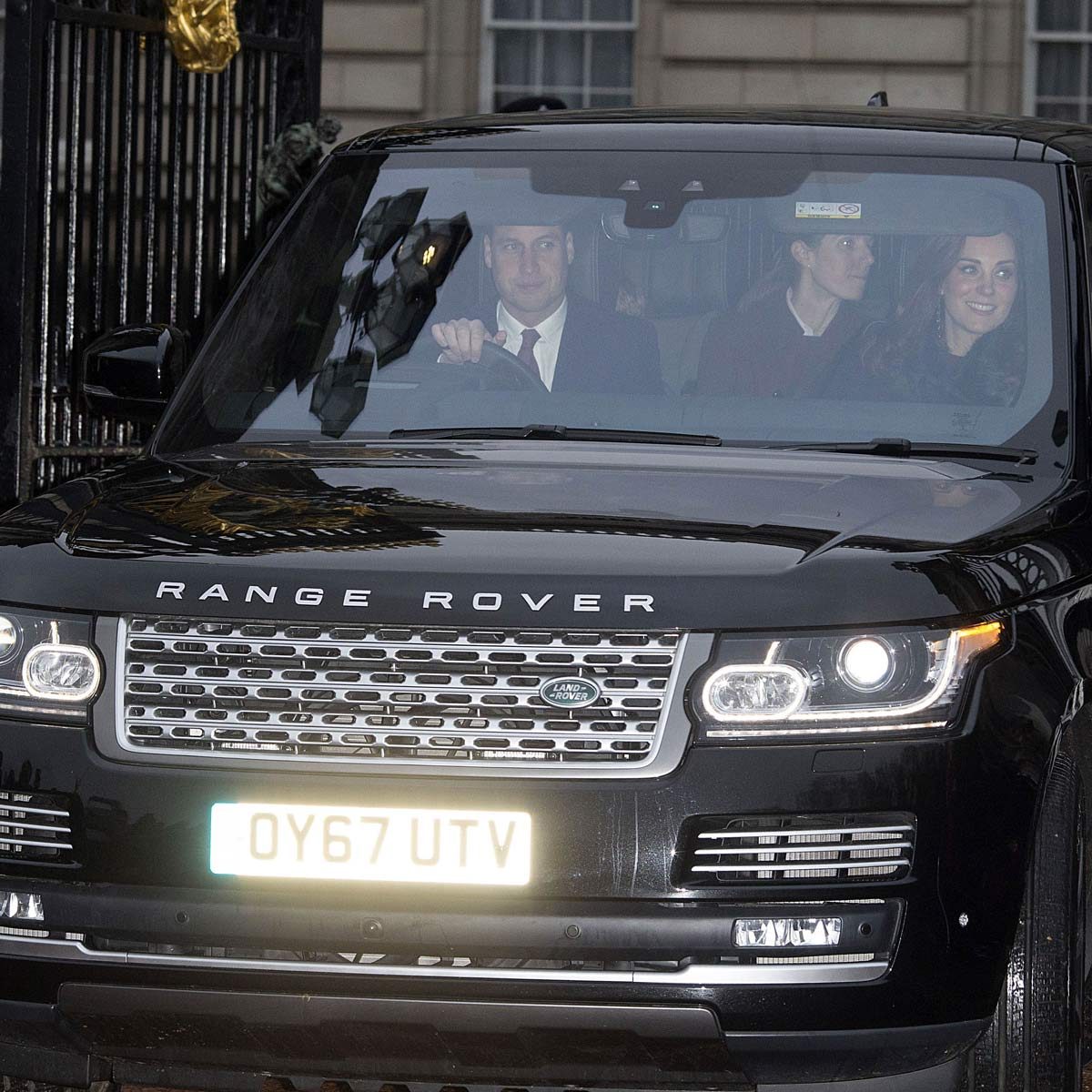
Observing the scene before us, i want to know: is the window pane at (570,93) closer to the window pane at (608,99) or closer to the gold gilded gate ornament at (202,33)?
the window pane at (608,99)

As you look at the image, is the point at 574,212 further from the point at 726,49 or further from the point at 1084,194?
the point at 726,49

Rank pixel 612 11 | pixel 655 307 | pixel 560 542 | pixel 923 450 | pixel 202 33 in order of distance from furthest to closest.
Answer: pixel 612 11, pixel 202 33, pixel 655 307, pixel 923 450, pixel 560 542

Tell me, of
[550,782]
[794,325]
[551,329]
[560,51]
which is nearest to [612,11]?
[560,51]

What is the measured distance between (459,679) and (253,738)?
332 millimetres

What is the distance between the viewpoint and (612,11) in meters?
20.7

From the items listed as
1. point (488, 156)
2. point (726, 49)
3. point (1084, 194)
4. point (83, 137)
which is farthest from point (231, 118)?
point (726, 49)

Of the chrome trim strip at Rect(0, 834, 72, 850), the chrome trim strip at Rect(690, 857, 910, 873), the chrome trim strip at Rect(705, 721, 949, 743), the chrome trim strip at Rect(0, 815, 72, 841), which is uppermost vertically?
the chrome trim strip at Rect(705, 721, 949, 743)

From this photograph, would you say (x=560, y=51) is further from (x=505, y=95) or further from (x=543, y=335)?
(x=543, y=335)

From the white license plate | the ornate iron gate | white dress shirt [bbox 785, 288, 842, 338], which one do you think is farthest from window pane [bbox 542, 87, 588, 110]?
the white license plate

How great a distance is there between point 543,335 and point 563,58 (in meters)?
16.7

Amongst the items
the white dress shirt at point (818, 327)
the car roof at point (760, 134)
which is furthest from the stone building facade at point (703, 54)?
the white dress shirt at point (818, 327)

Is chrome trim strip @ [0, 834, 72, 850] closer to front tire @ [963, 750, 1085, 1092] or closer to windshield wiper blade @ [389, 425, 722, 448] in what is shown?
windshield wiper blade @ [389, 425, 722, 448]

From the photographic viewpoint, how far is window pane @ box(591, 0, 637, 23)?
67.7ft

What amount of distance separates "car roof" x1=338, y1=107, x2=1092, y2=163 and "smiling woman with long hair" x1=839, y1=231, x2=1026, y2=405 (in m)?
0.31
